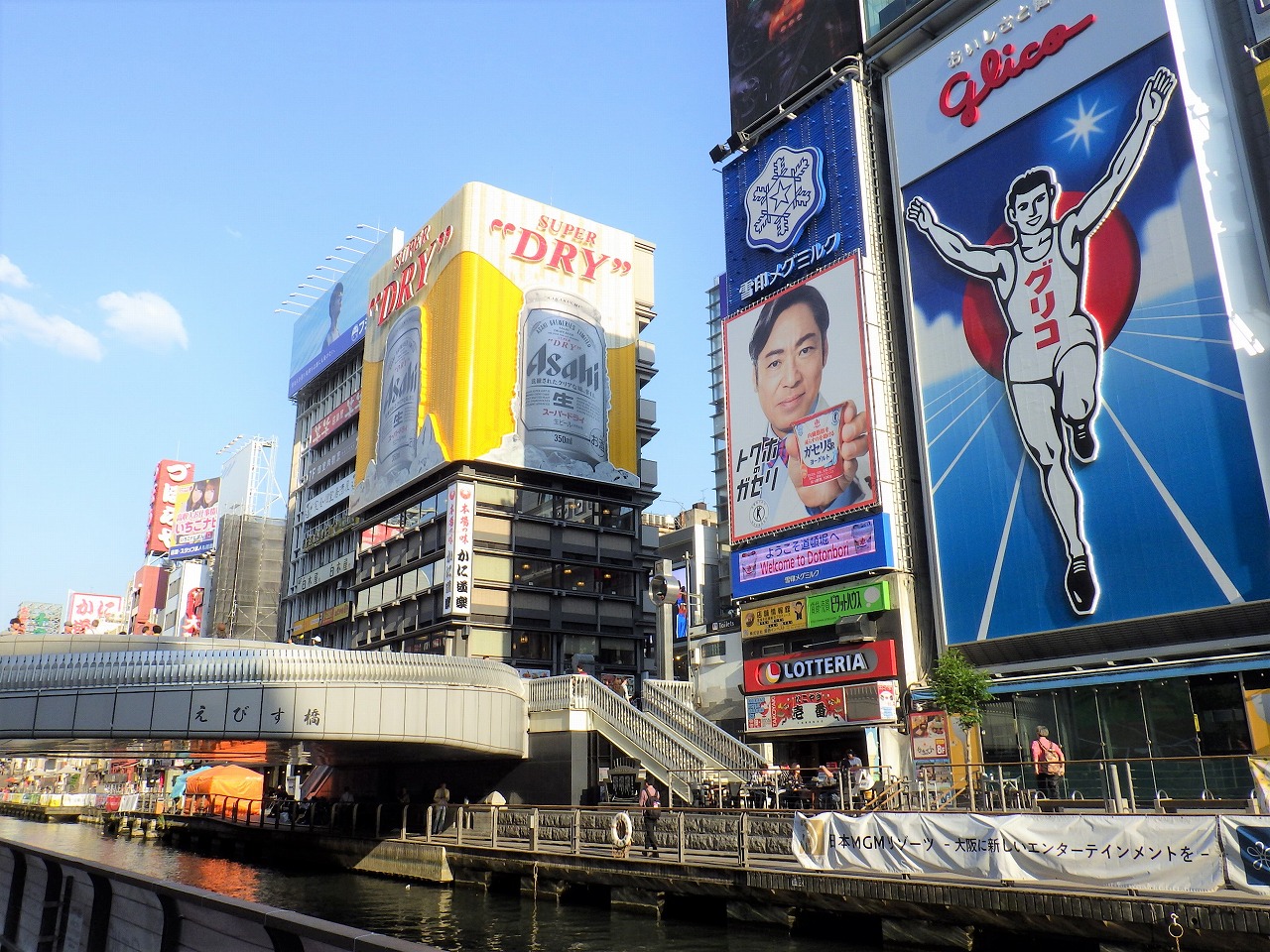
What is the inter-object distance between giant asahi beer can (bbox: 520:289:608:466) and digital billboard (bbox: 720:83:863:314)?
19.5 m

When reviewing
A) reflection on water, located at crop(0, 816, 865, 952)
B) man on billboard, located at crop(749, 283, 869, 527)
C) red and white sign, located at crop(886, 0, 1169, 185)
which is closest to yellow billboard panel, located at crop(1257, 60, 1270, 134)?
red and white sign, located at crop(886, 0, 1169, 185)


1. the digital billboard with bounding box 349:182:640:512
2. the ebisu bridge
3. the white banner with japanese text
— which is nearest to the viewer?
the white banner with japanese text

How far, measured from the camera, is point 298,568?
98875 millimetres

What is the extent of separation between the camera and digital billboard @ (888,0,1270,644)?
36375 millimetres

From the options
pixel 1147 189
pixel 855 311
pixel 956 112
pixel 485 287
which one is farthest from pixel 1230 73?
pixel 485 287

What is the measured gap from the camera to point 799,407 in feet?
171

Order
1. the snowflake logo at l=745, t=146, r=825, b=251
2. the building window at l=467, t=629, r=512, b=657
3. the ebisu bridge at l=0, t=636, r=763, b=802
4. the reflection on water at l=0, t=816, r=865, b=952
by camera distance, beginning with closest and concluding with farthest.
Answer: the reflection on water at l=0, t=816, r=865, b=952, the ebisu bridge at l=0, t=636, r=763, b=802, the snowflake logo at l=745, t=146, r=825, b=251, the building window at l=467, t=629, r=512, b=657

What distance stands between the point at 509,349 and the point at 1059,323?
4202 centimetres

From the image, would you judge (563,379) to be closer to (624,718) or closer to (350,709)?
(624,718)

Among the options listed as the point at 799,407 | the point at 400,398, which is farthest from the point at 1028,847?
the point at 400,398

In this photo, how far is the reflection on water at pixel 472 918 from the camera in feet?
69.6

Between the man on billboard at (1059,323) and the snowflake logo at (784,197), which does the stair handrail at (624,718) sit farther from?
the snowflake logo at (784,197)

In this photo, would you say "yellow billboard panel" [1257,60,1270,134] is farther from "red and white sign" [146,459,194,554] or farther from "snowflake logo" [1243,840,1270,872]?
"red and white sign" [146,459,194,554]

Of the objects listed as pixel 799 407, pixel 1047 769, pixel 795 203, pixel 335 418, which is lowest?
pixel 1047 769
